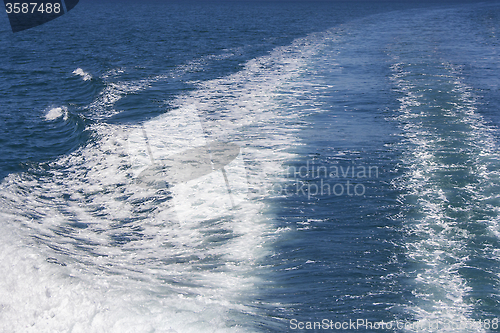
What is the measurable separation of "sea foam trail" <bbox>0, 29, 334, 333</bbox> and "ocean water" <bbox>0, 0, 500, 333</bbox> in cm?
3

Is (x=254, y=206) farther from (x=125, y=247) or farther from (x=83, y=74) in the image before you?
(x=83, y=74)

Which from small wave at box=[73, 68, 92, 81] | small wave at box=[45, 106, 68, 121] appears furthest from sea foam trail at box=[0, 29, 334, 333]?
small wave at box=[73, 68, 92, 81]

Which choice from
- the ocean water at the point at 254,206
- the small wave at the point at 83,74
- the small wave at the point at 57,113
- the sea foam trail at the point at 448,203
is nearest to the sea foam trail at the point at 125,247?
the ocean water at the point at 254,206

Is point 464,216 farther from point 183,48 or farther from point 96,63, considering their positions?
point 183,48

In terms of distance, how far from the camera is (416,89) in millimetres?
13336

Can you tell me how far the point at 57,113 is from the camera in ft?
40.9

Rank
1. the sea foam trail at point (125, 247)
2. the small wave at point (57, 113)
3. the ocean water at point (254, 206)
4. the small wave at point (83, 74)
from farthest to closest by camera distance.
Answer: the small wave at point (83, 74)
the small wave at point (57, 113)
the ocean water at point (254, 206)
the sea foam trail at point (125, 247)

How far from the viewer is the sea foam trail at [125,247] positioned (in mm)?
4293

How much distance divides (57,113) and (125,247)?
27.3ft

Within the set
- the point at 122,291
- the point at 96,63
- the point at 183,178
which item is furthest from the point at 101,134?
the point at 96,63

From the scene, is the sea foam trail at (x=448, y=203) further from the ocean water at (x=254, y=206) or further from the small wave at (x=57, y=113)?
the small wave at (x=57, y=113)

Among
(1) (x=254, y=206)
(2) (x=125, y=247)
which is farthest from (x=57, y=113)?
(1) (x=254, y=206)

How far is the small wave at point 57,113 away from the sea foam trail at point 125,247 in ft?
9.72

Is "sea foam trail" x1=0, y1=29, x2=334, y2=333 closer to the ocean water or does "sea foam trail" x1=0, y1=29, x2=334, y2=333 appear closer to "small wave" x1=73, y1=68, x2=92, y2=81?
the ocean water
